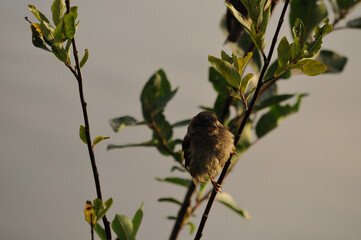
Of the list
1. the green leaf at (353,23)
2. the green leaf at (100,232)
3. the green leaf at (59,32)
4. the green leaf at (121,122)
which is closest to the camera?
the green leaf at (59,32)

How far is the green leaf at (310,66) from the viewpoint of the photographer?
96 centimetres

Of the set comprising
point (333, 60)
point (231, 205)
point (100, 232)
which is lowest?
point (231, 205)

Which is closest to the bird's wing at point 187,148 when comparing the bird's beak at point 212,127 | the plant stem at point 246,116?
the bird's beak at point 212,127

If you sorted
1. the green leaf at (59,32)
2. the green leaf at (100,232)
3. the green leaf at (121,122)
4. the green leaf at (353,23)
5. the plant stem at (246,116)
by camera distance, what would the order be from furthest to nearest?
1. the green leaf at (353,23)
2. the green leaf at (121,122)
3. the green leaf at (100,232)
4. the green leaf at (59,32)
5. the plant stem at (246,116)

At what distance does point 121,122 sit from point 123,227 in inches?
29.6

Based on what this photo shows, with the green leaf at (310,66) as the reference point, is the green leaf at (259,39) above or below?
above

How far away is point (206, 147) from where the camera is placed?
2008 mm

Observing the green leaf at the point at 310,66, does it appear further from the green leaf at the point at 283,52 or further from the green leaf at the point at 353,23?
the green leaf at the point at 353,23

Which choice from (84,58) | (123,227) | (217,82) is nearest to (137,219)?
(123,227)

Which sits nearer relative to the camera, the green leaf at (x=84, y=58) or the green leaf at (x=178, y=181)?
the green leaf at (x=84, y=58)

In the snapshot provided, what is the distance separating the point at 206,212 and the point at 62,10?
23.4 inches

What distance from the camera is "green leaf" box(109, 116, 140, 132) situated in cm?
184

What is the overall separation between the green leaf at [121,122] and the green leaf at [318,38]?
1.03m

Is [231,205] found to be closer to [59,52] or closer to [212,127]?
[212,127]
